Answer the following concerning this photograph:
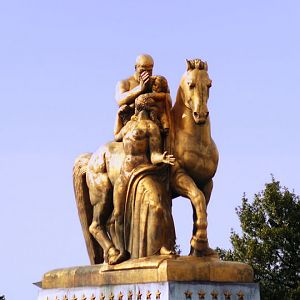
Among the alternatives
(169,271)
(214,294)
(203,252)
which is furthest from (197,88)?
(214,294)

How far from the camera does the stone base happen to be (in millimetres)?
13680

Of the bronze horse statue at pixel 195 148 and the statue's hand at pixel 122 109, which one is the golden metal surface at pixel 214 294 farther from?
the statue's hand at pixel 122 109

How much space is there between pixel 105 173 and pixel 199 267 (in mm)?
2316

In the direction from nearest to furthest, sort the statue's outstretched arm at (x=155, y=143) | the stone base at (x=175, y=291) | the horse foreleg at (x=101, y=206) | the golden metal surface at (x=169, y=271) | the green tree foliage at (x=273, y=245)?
the stone base at (x=175, y=291) < the golden metal surface at (x=169, y=271) < the statue's outstretched arm at (x=155, y=143) < the horse foreleg at (x=101, y=206) < the green tree foliage at (x=273, y=245)

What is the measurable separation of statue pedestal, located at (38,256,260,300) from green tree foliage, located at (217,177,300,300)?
14.3 metres

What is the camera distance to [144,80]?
15.0m

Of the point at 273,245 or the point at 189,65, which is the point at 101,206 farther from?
the point at 273,245

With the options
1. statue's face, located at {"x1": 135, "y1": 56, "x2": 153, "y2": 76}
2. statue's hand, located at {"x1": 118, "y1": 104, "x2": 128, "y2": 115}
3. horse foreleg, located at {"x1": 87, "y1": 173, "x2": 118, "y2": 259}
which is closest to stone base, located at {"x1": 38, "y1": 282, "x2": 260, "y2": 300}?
horse foreleg, located at {"x1": 87, "y1": 173, "x2": 118, "y2": 259}

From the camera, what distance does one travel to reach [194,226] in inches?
574

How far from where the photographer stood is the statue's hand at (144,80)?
15016mm

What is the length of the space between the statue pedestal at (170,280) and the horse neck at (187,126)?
172cm

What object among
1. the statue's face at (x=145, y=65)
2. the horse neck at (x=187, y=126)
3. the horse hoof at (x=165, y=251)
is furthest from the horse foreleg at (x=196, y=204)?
the statue's face at (x=145, y=65)

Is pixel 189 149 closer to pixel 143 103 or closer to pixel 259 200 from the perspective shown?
pixel 143 103

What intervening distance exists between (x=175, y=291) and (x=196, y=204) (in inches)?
54.3
